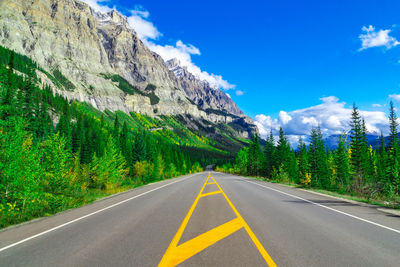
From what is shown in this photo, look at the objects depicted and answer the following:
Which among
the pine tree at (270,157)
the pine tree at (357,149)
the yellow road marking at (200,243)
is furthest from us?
the pine tree at (270,157)

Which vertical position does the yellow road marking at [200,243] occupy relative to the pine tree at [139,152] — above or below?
below

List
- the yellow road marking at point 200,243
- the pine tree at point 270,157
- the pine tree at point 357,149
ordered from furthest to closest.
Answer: the pine tree at point 270,157
the pine tree at point 357,149
the yellow road marking at point 200,243

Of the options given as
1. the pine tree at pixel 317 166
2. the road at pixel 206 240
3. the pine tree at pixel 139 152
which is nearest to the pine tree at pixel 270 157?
the pine tree at pixel 317 166

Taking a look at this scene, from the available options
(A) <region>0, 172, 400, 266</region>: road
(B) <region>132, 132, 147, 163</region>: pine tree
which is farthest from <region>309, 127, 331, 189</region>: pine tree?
(B) <region>132, 132, 147, 163</region>: pine tree

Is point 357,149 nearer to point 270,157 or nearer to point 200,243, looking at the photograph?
point 270,157

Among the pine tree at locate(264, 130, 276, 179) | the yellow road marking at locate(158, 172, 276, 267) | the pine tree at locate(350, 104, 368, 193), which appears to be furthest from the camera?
the pine tree at locate(264, 130, 276, 179)

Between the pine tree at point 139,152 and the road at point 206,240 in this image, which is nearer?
the road at point 206,240

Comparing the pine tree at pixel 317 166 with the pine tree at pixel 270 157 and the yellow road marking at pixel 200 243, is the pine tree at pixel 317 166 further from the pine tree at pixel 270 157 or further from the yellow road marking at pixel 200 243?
the yellow road marking at pixel 200 243

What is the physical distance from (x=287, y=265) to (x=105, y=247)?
3.86 m

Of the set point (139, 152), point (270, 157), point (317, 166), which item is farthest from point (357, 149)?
point (139, 152)

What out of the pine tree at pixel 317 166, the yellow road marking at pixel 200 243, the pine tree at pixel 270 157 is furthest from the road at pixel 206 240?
the pine tree at pixel 270 157

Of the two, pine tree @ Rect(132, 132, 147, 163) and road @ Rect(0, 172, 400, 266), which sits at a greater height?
pine tree @ Rect(132, 132, 147, 163)

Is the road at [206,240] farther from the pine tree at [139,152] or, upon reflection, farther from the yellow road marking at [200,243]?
the pine tree at [139,152]

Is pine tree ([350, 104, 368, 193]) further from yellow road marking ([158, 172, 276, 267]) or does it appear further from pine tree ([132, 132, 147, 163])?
pine tree ([132, 132, 147, 163])
